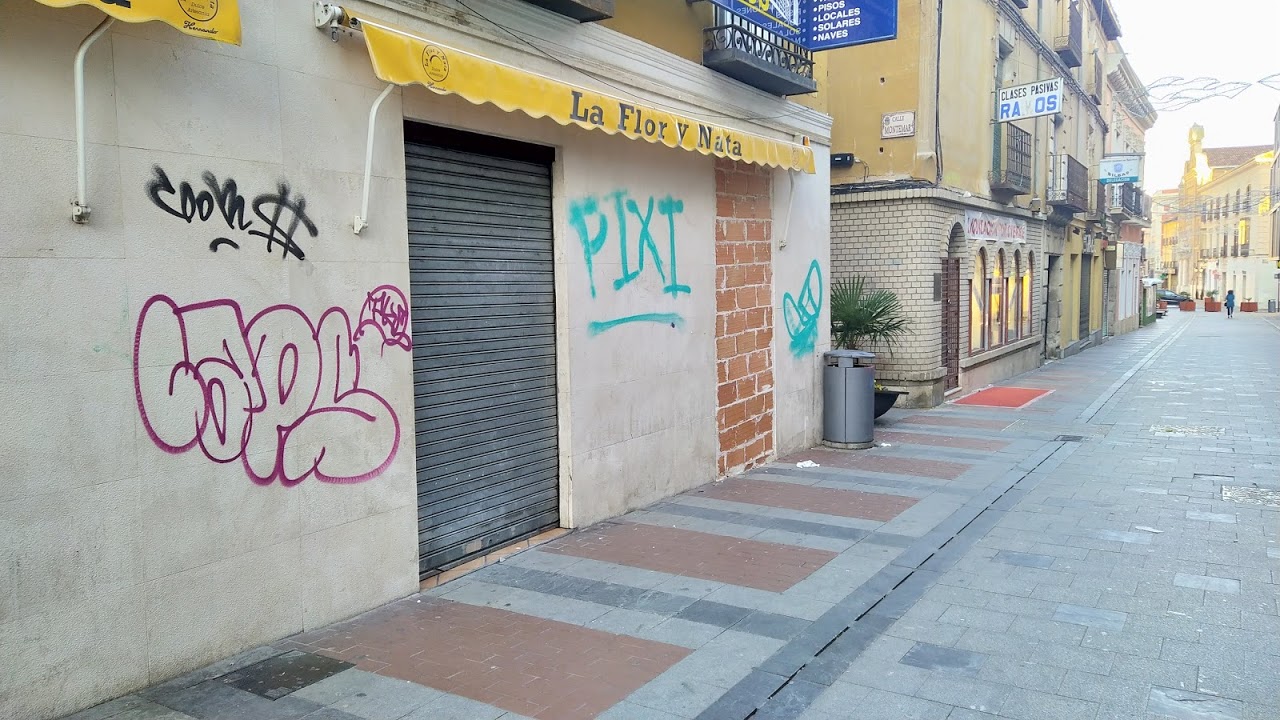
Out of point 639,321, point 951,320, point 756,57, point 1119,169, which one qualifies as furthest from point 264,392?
point 1119,169

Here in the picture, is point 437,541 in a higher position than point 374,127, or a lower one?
lower

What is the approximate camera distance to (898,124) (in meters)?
13.8

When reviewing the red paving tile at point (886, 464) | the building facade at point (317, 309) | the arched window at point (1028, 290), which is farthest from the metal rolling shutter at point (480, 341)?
the arched window at point (1028, 290)

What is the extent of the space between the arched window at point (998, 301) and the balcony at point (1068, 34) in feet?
22.1

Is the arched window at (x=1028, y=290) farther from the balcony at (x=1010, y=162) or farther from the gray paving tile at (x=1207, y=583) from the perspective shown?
the gray paving tile at (x=1207, y=583)

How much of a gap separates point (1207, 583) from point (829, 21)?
21.4ft

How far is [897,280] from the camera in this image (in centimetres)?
1391

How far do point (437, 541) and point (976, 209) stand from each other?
12971 millimetres

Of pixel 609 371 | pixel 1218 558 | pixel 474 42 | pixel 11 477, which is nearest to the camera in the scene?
pixel 11 477

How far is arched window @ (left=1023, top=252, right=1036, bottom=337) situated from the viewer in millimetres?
19641

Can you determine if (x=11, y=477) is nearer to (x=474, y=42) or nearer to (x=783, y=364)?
(x=474, y=42)

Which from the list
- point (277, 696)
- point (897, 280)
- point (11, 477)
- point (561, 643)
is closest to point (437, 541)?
point (561, 643)

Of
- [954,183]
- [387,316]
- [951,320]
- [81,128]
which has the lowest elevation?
[951,320]

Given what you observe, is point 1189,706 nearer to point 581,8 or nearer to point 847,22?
point 581,8
